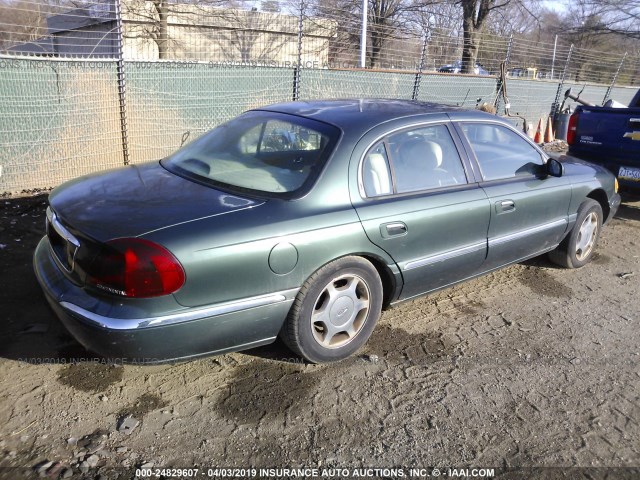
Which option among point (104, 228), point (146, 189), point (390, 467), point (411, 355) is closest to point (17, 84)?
point (146, 189)

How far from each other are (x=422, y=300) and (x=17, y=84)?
5266 mm

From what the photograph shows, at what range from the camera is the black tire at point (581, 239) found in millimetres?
4855

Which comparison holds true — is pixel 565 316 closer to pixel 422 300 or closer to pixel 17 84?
pixel 422 300

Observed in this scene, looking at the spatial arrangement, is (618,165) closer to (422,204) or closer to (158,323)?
(422,204)

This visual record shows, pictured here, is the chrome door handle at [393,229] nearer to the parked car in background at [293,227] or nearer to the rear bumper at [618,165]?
the parked car in background at [293,227]

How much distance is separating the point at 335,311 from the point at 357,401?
54 cm

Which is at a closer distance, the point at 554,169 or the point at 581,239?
the point at 554,169

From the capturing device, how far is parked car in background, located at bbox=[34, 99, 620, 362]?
253 centimetres

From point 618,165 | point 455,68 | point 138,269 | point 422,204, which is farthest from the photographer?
point 455,68

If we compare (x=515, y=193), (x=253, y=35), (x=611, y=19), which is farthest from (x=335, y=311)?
(x=611, y=19)

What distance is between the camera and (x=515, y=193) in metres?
4.05

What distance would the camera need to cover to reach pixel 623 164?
6762 millimetres

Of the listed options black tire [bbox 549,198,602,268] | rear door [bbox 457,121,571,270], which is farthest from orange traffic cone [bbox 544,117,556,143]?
rear door [bbox 457,121,571,270]

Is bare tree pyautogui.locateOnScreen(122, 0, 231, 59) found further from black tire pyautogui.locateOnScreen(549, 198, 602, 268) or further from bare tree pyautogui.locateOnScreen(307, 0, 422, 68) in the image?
black tire pyautogui.locateOnScreen(549, 198, 602, 268)
